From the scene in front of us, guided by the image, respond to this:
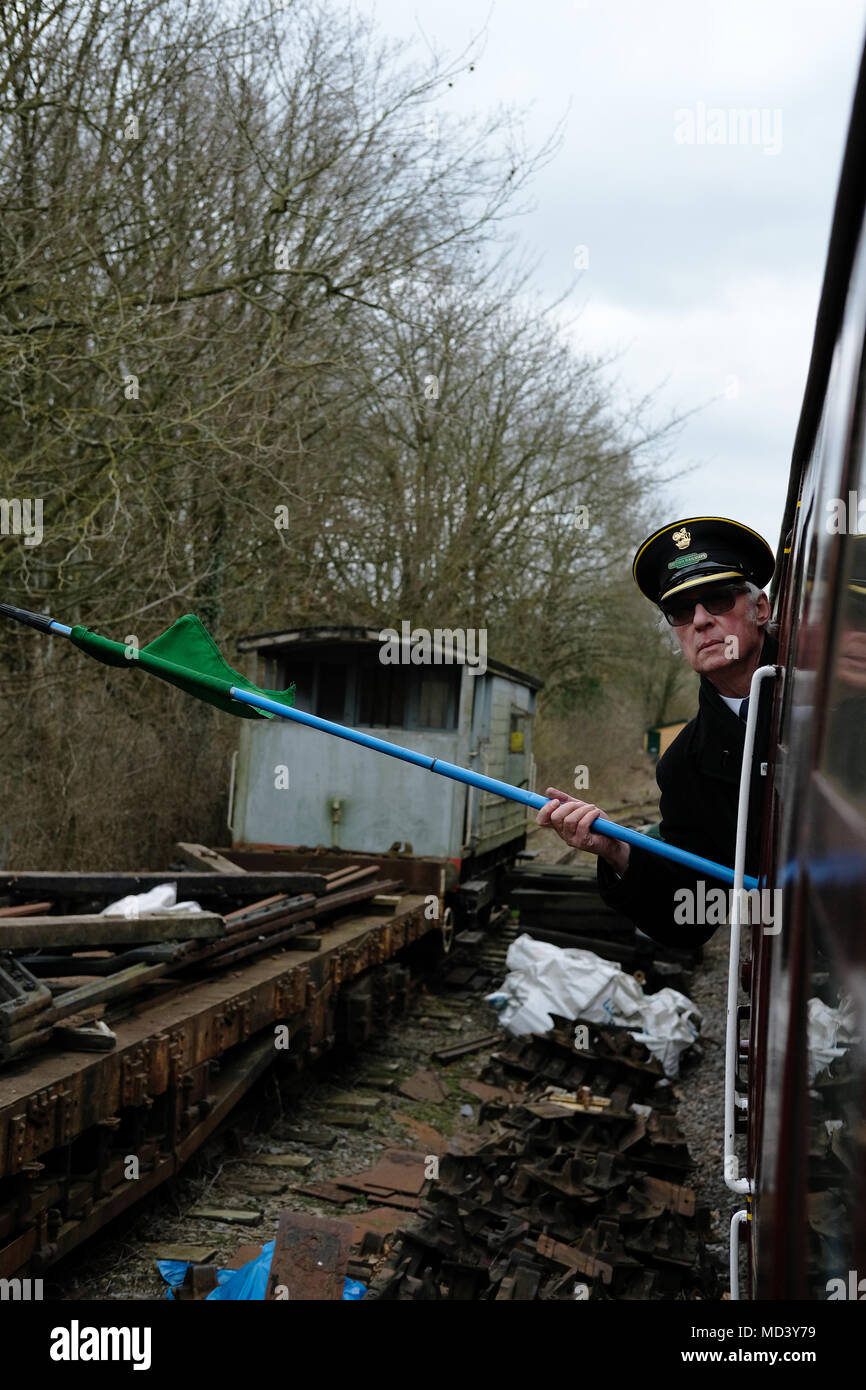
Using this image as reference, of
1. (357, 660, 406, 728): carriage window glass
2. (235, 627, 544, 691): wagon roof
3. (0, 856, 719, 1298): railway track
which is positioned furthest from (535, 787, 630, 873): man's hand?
(357, 660, 406, 728): carriage window glass

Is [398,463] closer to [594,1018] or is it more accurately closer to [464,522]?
[464,522]

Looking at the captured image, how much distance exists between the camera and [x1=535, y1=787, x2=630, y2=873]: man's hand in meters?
2.87

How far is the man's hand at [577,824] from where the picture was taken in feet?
9.41

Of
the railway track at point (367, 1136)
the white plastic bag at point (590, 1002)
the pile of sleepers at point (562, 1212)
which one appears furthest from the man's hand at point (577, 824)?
the white plastic bag at point (590, 1002)

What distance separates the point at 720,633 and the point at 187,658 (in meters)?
1.66

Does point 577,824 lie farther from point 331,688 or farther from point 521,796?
point 331,688

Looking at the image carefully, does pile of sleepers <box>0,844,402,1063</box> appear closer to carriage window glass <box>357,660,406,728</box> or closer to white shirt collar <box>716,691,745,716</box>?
white shirt collar <box>716,691,745,716</box>

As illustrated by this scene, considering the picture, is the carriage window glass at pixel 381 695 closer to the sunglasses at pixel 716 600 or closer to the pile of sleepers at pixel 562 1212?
the pile of sleepers at pixel 562 1212

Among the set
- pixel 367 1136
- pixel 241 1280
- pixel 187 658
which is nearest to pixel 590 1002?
pixel 367 1136

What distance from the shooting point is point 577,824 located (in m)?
2.87

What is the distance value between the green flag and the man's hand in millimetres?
1155
